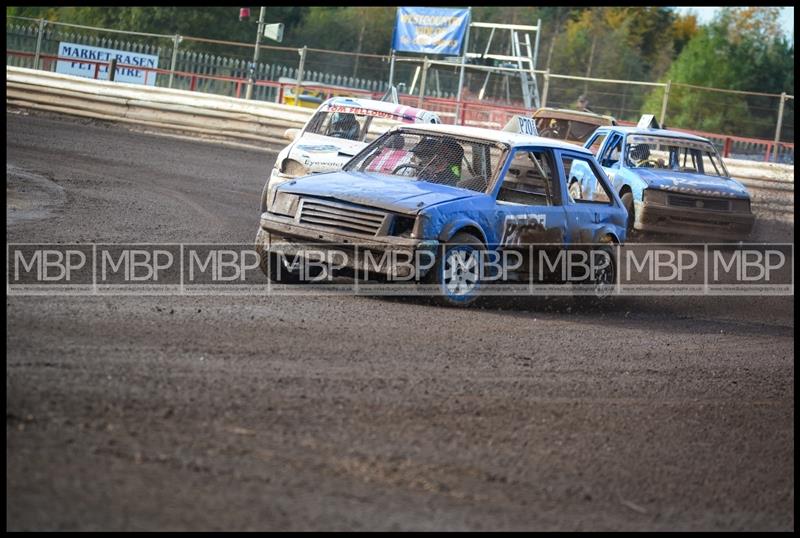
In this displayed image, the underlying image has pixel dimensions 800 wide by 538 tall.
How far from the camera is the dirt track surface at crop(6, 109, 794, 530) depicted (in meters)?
3.81

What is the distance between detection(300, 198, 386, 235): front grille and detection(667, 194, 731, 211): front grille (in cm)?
693

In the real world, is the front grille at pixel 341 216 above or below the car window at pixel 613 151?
below

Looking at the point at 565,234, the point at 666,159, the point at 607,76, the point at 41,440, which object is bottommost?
the point at 41,440

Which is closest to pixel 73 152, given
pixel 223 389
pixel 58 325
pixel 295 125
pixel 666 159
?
pixel 295 125

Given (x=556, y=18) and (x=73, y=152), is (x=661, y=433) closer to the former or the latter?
(x=73, y=152)

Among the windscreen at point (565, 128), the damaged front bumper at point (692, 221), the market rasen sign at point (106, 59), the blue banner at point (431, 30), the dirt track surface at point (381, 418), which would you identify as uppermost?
the blue banner at point (431, 30)

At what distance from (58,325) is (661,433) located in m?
3.22

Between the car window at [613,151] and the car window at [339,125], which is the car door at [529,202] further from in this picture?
the car window at [613,151]

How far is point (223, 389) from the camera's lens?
5051 millimetres

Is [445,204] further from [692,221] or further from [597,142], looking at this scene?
[597,142]

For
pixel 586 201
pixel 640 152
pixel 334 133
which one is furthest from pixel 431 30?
pixel 586 201

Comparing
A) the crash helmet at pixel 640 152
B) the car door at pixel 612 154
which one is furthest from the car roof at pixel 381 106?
the crash helmet at pixel 640 152

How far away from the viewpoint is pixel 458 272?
823cm

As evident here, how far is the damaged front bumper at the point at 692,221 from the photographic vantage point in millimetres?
13859
